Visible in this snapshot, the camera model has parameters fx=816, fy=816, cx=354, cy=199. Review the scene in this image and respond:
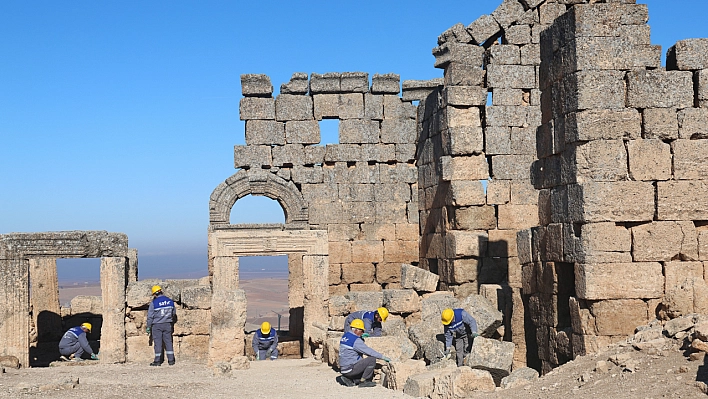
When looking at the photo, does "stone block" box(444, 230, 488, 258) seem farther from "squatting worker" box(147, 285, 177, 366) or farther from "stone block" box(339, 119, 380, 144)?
"squatting worker" box(147, 285, 177, 366)

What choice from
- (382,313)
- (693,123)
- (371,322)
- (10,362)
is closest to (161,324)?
(10,362)

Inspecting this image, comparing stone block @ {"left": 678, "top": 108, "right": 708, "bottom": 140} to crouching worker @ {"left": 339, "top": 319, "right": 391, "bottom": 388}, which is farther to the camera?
stone block @ {"left": 678, "top": 108, "right": 708, "bottom": 140}

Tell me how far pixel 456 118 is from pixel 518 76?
62.3 inches

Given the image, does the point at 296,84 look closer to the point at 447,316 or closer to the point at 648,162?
the point at 447,316

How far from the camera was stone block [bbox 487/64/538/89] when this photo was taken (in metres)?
15.9

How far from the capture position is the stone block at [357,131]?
1764cm

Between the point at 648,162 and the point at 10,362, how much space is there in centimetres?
1061

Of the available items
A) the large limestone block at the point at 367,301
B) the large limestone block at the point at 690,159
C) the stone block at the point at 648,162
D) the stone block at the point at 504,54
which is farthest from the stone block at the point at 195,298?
the large limestone block at the point at 690,159

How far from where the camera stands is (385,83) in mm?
17766

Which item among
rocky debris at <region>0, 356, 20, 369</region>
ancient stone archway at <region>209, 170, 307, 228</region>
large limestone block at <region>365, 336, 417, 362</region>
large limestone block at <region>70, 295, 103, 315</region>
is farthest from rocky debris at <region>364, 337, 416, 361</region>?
large limestone block at <region>70, 295, 103, 315</region>

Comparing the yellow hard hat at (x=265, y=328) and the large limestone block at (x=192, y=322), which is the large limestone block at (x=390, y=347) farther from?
the large limestone block at (x=192, y=322)

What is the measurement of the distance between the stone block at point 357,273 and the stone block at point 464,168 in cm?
306

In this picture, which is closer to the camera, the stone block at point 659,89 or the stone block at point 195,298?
the stone block at point 659,89

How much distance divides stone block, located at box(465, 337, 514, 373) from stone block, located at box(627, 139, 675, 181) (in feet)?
9.58
